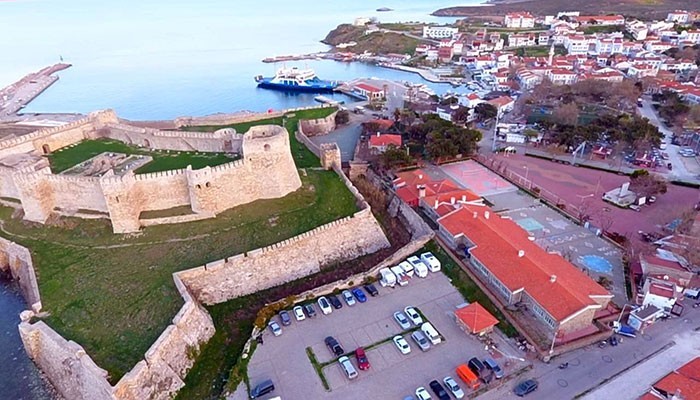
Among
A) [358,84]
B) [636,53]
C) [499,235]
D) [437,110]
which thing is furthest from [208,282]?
[636,53]

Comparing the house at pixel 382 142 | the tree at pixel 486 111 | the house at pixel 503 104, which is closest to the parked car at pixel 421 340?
the house at pixel 382 142

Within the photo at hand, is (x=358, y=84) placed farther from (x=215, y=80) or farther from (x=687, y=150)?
(x=687, y=150)

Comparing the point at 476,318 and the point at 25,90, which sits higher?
the point at 25,90

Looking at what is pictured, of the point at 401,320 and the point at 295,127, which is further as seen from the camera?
the point at 295,127

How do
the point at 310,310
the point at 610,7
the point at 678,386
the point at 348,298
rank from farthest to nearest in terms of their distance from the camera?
the point at 610,7
the point at 348,298
the point at 310,310
the point at 678,386

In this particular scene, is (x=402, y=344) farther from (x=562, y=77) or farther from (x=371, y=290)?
(x=562, y=77)

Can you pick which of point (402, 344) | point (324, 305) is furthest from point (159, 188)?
point (402, 344)

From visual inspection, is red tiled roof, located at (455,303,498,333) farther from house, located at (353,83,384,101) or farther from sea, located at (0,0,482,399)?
house, located at (353,83,384,101)
